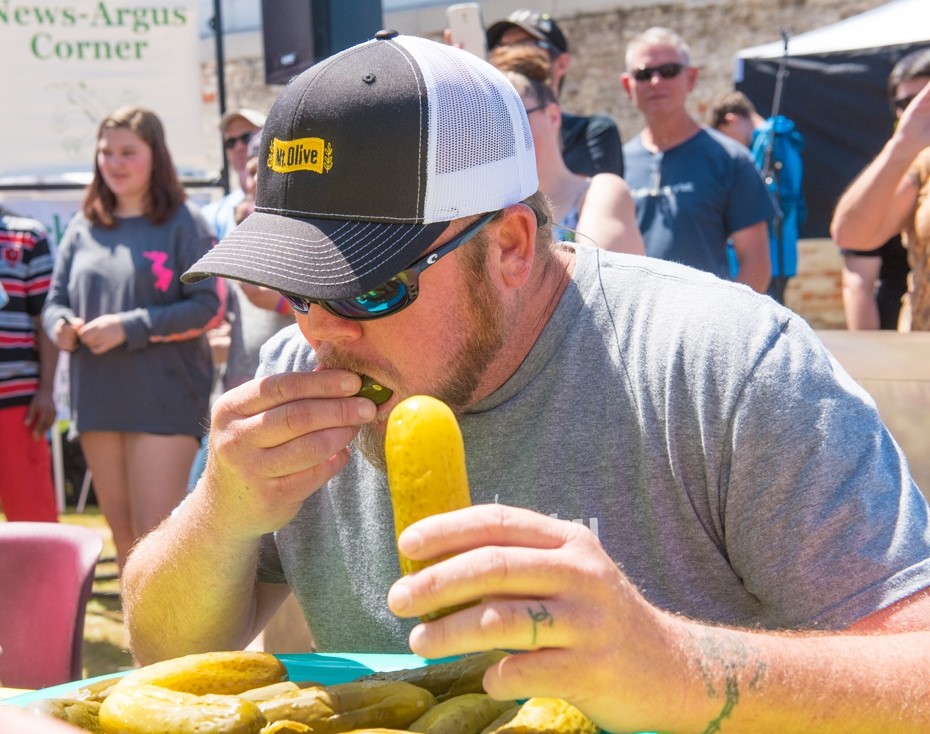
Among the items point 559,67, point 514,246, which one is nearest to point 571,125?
point 559,67

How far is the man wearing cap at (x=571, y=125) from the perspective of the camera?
16.4 feet

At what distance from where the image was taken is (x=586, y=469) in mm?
1809

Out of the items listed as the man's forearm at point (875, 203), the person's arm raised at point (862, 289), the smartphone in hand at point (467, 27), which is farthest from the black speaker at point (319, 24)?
the person's arm raised at point (862, 289)

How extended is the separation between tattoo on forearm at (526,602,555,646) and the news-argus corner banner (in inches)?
237

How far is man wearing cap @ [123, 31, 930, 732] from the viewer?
153cm

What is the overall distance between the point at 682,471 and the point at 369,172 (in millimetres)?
682

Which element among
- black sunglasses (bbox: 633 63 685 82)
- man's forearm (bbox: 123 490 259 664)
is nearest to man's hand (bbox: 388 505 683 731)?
man's forearm (bbox: 123 490 259 664)

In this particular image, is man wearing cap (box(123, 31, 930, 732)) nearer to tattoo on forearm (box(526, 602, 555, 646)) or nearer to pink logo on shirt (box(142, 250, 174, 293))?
tattoo on forearm (box(526, 602, 555, 646))

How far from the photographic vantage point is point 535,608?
3.65ft

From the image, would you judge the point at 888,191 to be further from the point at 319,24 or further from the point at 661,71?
the point at 319,24

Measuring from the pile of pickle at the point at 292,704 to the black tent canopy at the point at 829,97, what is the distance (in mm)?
7439

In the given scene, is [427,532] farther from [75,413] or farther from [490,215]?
[75,413]

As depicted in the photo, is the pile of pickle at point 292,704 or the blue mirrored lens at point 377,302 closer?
the pile of pickle at point 292,704

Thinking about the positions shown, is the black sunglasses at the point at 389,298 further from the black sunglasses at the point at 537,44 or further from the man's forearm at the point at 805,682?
the black sunglasses at the point at 537,44
